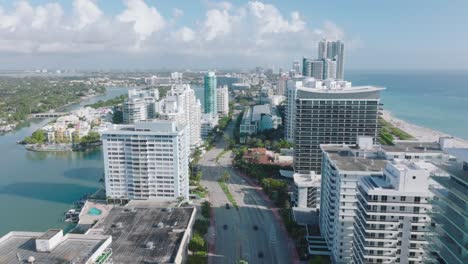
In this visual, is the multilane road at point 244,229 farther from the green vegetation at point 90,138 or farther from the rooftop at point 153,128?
the green vegetation at point 90,138

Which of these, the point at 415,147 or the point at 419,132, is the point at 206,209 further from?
the point at 419,132

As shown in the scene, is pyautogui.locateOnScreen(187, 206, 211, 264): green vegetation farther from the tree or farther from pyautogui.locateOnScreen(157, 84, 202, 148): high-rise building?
pyautogui.locateOnScreen(157, 84, 202, 148): high-rise building

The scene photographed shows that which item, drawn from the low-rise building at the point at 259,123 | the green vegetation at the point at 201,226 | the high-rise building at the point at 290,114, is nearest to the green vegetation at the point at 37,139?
the low-rise building at the point at 259,123

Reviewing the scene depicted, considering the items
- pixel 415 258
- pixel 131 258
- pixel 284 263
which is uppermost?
pixel 415 258

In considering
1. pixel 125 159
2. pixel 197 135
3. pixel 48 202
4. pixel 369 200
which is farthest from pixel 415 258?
pixel 197 135

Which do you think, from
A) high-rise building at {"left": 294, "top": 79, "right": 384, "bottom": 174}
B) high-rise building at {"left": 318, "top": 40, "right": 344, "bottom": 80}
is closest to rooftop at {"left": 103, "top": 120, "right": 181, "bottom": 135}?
high-rise building at {"left": 294, "top": 79, "right": 384, "bottom": 174}

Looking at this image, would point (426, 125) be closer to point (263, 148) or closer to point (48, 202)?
point (263, 148)
